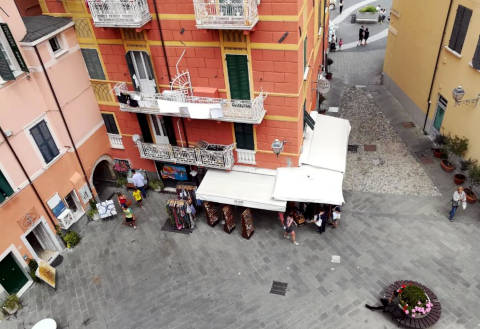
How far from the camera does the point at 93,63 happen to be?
57.9 ft

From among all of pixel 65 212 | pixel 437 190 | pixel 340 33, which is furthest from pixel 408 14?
pixel 65 212

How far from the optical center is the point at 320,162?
17.9 m

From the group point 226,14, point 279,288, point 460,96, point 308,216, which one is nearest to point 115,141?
point 226,14

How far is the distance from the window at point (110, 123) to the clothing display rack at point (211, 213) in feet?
20.0

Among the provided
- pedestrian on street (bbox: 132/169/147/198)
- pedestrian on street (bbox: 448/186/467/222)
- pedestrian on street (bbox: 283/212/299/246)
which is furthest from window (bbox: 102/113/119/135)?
pedestrian on street (bbox: 448/186/467/222)

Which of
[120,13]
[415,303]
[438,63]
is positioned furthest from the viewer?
[438,63]

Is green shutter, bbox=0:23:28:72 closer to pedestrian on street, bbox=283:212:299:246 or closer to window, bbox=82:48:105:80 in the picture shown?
window, bbox=82:48:105:80

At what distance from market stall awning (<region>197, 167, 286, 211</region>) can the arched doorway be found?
248 inches

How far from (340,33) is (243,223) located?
2625 centimetres

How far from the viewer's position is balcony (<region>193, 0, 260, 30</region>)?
43.8 ft

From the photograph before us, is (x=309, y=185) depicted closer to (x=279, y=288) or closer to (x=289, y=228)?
(x=289, y=228)

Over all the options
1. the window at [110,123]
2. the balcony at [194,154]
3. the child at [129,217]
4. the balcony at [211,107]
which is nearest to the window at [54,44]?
the window at [110,123]

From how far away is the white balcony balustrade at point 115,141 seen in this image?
65.9 feet

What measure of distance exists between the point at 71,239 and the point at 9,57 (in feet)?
27.4
